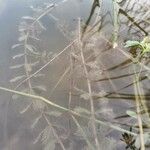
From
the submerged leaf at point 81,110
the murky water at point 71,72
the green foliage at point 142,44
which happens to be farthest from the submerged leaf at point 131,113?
the green foliage at point 142,44

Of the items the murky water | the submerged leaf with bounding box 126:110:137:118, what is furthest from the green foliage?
the submerged leaf with bounding box 126:110:137:118

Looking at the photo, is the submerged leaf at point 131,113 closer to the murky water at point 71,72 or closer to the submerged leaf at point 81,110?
the murky water at point 71,72

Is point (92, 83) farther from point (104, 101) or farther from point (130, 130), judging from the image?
point (130, 130)

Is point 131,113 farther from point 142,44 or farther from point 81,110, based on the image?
point 142,44

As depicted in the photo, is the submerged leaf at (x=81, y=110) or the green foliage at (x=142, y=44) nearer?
the submerged leaf at (x=81, y=110)

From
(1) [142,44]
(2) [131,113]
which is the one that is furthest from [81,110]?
(1) [142,44]

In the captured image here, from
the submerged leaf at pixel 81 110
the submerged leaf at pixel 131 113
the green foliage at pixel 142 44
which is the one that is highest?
the green foliage at pixel 142 44

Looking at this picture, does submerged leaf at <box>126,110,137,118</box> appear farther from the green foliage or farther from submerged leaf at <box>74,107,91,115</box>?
the green foliage

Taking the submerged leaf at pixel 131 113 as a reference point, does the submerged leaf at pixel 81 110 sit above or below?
above

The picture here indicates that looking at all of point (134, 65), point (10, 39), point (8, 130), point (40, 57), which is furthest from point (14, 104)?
point (134, 65)

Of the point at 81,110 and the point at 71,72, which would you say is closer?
the point at 81,110
